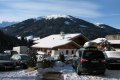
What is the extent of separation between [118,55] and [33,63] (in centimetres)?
757

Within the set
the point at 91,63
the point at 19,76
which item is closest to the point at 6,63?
the point at 19,76

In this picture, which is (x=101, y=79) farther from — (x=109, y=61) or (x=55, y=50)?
(x=55, y=50)

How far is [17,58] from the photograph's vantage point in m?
36.0

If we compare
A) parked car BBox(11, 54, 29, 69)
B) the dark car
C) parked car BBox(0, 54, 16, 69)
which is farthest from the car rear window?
parked car BBox(11, 54, 29, 69)

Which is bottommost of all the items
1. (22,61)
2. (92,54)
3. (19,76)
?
(19,76)

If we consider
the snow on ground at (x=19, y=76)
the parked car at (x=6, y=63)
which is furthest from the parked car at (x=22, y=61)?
the snow on ground at (x=19, y=76)

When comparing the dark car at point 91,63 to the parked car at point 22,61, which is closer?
the dark car at point 91,63

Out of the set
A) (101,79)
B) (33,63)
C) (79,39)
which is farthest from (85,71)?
(79,39)

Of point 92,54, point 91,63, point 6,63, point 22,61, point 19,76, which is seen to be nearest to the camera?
point 91,63

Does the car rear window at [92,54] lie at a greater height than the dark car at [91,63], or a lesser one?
greater

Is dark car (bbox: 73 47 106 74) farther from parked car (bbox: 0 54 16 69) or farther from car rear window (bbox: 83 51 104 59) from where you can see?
parked car (bbox: 0 54 16 69)

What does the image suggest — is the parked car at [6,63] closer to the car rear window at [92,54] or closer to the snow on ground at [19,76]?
the snow on ground at [19,76]

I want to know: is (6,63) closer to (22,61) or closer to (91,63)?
(22,61)

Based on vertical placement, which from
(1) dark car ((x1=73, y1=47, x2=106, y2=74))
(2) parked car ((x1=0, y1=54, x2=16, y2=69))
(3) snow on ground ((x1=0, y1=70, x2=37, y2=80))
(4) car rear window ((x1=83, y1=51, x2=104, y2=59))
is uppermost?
(4) car rear window ((x1=83, y1=51, x2=104, y2=59))
